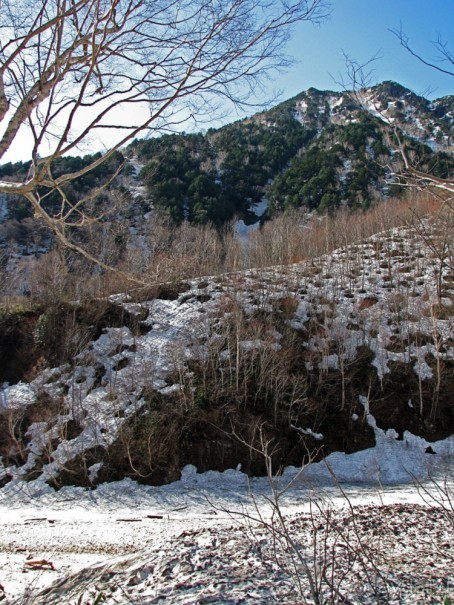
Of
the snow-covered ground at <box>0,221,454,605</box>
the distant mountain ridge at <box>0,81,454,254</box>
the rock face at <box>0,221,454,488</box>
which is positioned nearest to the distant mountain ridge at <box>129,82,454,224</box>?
the distant mountain ridge at <box>0,81,454,254</box>

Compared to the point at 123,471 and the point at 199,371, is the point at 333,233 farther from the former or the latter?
the point at 123,471

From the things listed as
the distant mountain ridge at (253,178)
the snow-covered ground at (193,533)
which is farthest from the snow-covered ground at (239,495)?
the distant mountain ridge at (253,178)

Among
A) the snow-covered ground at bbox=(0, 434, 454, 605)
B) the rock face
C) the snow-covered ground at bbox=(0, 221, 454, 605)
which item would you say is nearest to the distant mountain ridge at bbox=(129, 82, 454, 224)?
the snow-covered ground at bbox=(0, 221, 454, 605)

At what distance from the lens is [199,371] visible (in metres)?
16.0

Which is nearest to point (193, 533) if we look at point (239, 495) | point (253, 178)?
point (239, 495)

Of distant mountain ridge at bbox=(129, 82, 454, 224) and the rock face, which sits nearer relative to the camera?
the rock face

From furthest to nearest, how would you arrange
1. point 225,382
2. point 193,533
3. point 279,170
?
point 279,170, point 225,382, point 193,533

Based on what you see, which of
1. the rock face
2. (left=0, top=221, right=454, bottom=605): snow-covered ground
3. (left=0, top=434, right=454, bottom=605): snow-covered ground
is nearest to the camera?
(left=0, top=434, right=454, bottom=605): snow-covered ground

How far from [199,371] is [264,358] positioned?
2.69 metres

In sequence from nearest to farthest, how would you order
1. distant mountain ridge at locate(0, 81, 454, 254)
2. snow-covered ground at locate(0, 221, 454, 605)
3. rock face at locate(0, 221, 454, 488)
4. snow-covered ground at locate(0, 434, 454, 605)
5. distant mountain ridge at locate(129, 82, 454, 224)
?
1. snow-covered ground at locate(0, 434, 454, 605)
2. snow-covered ground at locate(0, 221, 454, 605)
3. rock face at locate(0, 221, 454, 488)
4. distant mountain ridge at locate(0, 81, 454, 254)
5. distant mountain ridge at locate(129, 82, 454, 224)

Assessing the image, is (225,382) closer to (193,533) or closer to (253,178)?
(193,533)

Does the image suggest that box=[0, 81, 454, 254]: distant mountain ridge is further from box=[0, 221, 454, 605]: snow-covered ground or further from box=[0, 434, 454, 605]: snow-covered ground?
box=[0, 434, 454, 605]: snow-covered ground

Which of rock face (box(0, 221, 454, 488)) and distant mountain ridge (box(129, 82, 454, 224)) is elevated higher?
distant mountain ridge (box(129, 82, 454, 224))

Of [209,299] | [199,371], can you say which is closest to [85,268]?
[209,299]
